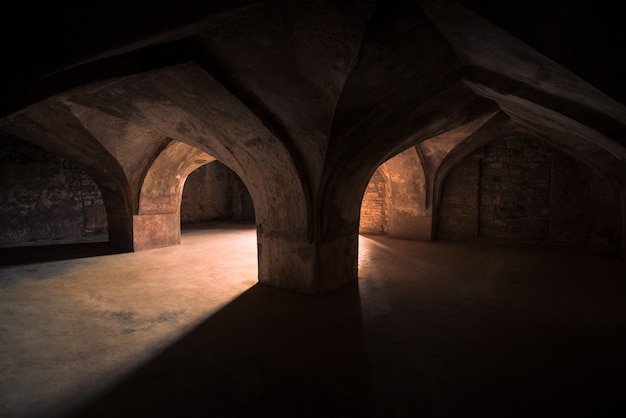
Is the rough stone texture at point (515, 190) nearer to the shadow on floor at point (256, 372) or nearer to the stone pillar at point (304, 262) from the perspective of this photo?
the stone pillar at point (304, 262)

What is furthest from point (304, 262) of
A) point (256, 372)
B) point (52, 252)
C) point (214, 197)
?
point (214, 197)

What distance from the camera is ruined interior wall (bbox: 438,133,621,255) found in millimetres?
7598

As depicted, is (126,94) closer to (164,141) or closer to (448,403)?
(164,141)

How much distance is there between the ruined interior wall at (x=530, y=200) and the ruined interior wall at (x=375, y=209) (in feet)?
4.82

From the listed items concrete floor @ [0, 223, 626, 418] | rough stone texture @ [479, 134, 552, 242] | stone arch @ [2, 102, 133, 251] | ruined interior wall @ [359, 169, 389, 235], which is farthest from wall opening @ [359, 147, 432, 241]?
stone arch @ [2, 102, 133, 251]

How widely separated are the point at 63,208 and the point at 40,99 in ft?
27.8

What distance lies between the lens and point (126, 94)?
431 cm

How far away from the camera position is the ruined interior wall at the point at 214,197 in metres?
12.5

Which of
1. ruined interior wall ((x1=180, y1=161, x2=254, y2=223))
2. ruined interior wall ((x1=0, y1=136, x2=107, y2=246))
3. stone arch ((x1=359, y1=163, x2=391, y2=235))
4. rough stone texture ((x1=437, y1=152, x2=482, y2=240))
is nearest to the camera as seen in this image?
ruined interior wall ((x1=0, y1=136, x2=107, y2=246))

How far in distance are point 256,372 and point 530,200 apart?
7799 millimetres

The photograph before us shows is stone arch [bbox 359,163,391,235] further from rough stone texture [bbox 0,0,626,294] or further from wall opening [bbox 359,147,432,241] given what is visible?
rough stone texture [bbox 0,0,626,294]

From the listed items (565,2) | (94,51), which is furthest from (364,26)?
(94,51)

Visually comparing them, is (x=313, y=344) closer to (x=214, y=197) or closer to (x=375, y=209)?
(x=375, y=209)

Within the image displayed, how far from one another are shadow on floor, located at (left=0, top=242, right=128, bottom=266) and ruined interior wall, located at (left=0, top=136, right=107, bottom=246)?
0.88m
